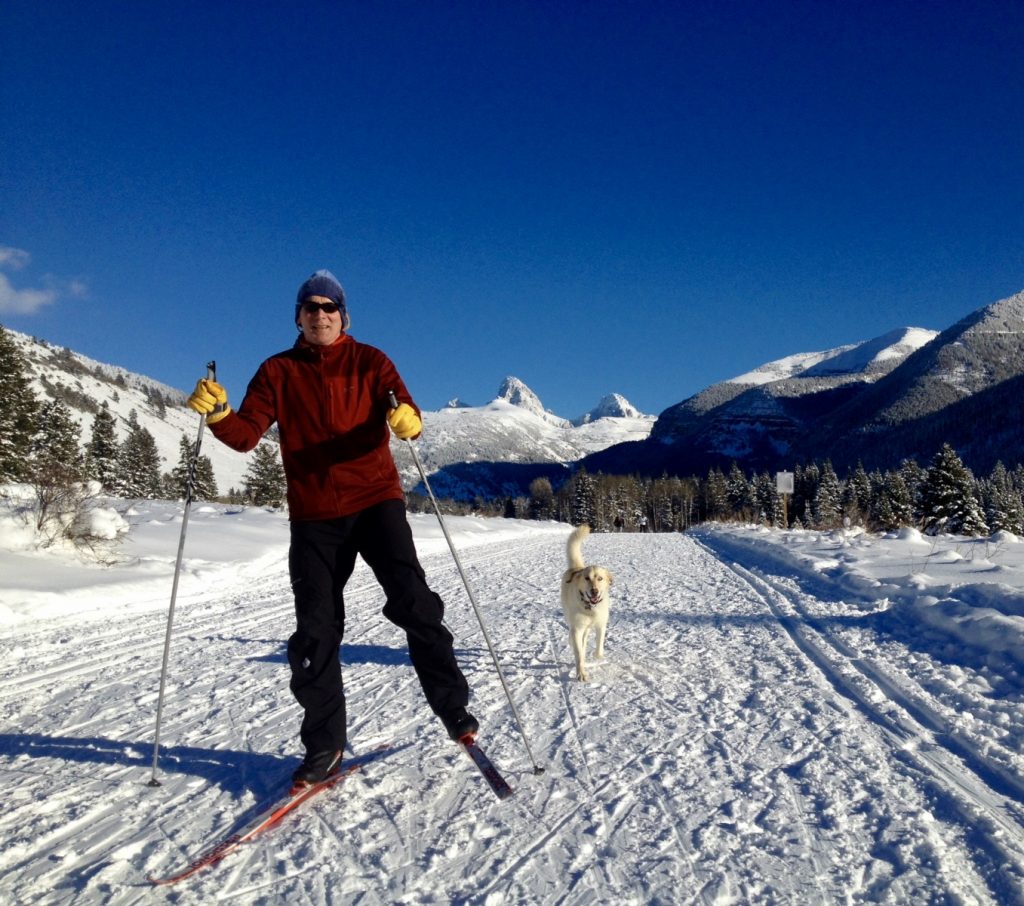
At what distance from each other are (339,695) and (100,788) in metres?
1.23

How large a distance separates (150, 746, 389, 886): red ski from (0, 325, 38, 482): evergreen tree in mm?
25907

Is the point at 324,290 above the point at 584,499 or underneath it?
underneath

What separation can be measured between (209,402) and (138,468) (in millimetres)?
50416

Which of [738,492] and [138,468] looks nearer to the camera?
[138,468]

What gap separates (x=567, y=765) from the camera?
3.29m

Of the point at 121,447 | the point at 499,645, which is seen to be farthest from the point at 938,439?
the point at 499,645

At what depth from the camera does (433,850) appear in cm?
250

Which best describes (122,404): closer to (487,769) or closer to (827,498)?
(827,498)

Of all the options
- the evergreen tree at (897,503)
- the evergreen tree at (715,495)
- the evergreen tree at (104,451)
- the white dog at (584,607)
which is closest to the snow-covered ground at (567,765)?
the white dog at (584,607)

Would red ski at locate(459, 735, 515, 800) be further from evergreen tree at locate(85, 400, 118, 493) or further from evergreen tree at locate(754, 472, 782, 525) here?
evergreen tree at locate(754, 472, 782, 525)

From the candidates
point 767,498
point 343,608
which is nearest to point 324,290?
point 343,608

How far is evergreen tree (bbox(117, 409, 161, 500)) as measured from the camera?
44.0 m

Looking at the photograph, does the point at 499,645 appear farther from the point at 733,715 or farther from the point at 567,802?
the point at 567,802

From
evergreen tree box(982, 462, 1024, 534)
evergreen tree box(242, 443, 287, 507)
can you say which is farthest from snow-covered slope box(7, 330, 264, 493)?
evergreen tree box(982, 462, 1024, 534)
